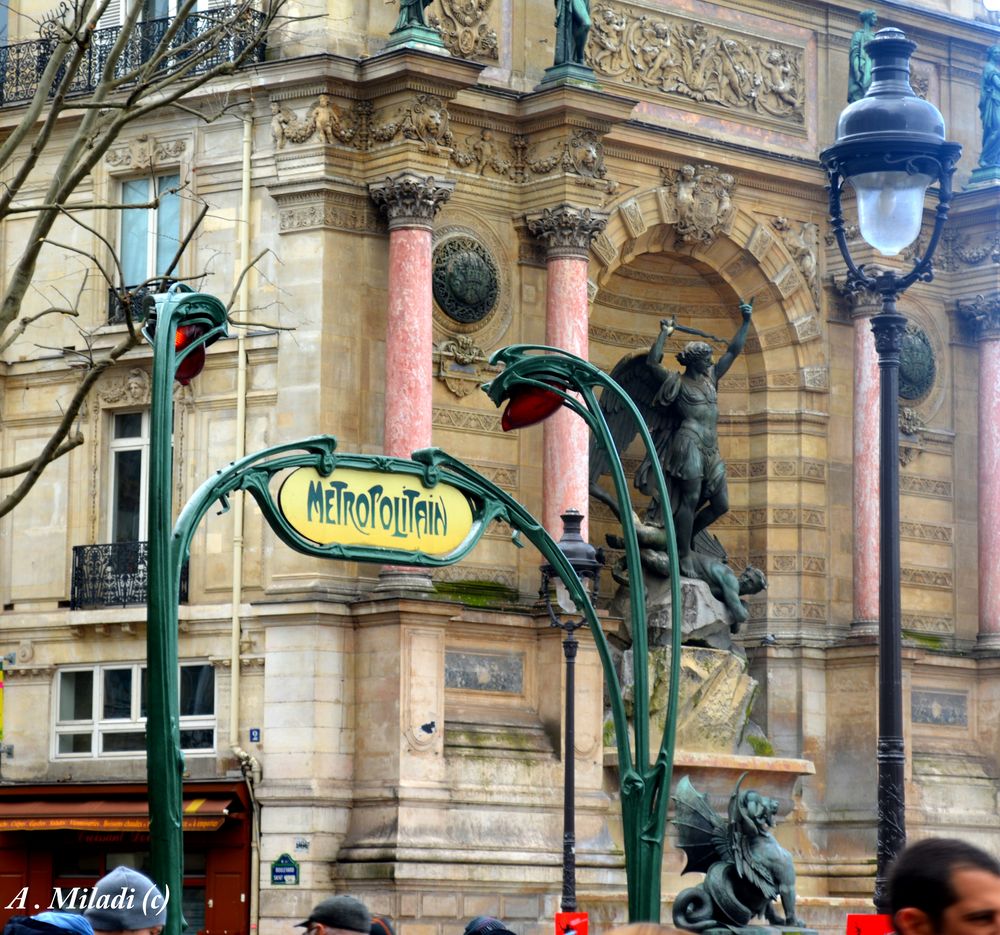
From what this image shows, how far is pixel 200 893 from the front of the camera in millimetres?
30906

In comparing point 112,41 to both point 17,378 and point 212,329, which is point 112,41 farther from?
point 212,329

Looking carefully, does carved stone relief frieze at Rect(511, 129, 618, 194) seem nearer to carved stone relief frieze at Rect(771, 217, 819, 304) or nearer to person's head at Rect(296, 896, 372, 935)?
carved stone relief frieze at Rect(771, 217, 819, 304)

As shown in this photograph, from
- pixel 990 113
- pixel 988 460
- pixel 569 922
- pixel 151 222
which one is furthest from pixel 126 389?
pixel 990 113

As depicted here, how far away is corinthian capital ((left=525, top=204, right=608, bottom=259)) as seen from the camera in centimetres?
3269

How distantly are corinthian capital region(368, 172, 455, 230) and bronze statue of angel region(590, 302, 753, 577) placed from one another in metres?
3.98

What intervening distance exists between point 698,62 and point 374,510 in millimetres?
22162

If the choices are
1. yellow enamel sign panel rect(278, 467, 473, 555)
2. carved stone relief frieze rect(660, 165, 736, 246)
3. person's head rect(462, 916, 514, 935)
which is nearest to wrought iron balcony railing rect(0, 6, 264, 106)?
carved stone relief frieze rect(660, 165, 736, 246)

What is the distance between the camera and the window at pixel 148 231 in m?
33.1

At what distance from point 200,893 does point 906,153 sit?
57.9ft

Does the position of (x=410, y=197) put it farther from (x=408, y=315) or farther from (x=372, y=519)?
(x=372, y=519)

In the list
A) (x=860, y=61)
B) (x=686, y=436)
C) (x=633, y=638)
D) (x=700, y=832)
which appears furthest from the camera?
(x=860, y=61)

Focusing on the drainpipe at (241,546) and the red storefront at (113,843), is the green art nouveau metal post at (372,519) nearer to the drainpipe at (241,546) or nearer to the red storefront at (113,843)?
the drainpipe at (241,546)

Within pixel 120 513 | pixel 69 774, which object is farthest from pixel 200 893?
pixel 120 513

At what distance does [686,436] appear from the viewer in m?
34.1
